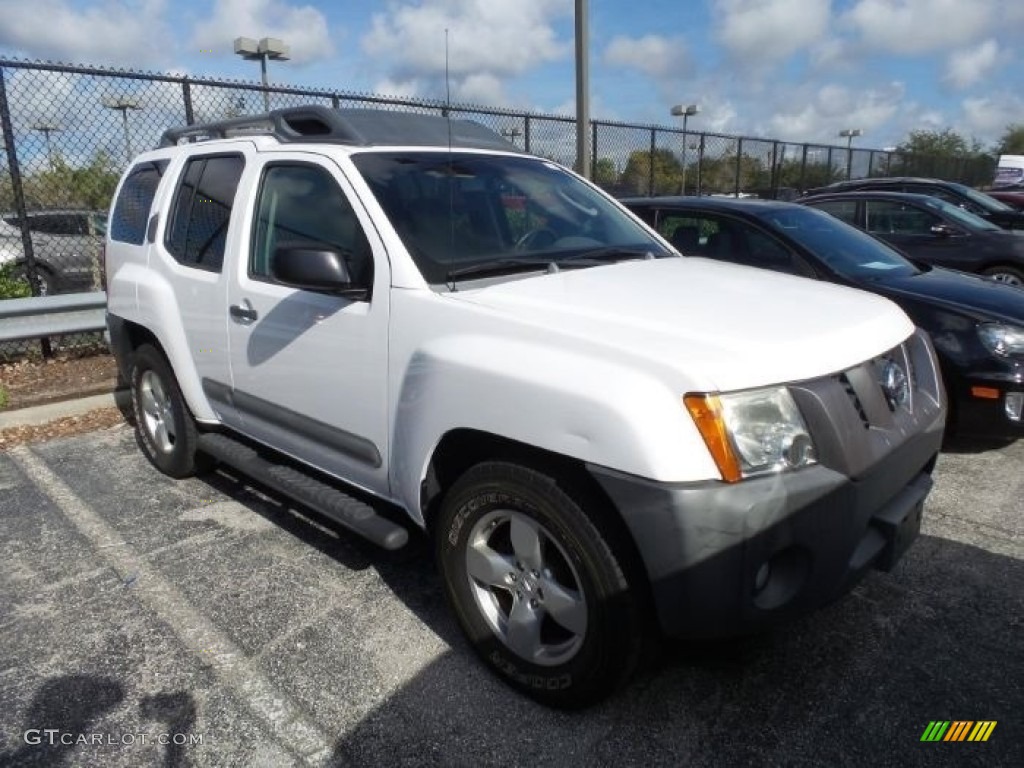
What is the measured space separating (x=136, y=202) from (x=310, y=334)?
2.31 meters

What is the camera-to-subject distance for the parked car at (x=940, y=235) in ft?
25.8

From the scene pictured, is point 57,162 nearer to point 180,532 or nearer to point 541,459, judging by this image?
point 180,532

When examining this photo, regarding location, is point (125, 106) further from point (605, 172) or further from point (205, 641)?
point (605, 172)

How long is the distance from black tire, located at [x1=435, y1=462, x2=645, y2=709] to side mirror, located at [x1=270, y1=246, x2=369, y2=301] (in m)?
0.87

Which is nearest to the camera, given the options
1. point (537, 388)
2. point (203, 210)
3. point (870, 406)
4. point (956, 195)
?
point (537, 388)

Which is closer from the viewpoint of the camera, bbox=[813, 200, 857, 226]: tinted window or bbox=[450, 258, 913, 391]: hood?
bbox=[450, 258, 913, 391]: hood

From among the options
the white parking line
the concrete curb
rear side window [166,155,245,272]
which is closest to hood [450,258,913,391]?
the white parking line

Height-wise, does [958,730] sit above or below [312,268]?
below

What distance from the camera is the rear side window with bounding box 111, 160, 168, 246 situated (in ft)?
14.7

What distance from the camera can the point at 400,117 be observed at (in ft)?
12.1

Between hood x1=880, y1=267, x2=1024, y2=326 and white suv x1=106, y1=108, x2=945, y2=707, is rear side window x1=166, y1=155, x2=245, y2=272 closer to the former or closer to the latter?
white suv x1=106, y1=108, x2=945, y2=707

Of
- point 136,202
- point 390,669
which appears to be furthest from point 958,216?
point 390,669

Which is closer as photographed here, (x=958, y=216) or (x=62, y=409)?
(x=62, y=409)

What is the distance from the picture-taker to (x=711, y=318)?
2424mm
